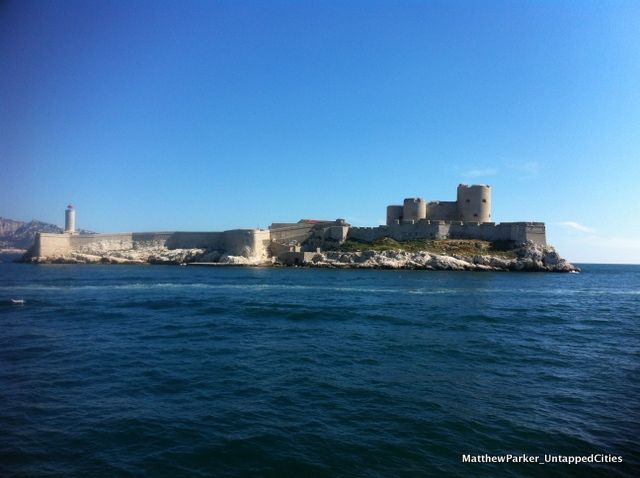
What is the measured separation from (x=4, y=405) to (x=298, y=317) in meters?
10.3

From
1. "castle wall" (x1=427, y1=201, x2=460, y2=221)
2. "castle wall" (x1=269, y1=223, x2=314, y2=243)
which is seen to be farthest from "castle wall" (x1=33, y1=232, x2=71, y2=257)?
"castle wall" (x1=427, y1=201, x2=460, y2=221)

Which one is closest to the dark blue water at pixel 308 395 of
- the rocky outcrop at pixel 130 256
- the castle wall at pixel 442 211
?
the rocky outcrop at pixel 130 256

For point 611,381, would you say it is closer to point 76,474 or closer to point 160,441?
point 160,441

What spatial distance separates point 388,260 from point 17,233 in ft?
398

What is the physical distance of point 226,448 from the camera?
5566 mm

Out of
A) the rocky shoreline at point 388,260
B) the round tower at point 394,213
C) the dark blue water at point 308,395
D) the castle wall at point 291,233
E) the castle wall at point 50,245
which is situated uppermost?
the round tower at point 394,213

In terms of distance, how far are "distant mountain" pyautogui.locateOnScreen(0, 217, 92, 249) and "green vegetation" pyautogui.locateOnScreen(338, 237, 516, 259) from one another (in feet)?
267

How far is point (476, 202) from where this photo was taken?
5731 centimetres

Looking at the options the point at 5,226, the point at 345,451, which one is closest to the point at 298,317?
the point at 345,451

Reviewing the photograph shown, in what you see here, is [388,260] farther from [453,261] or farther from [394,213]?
[394,213]

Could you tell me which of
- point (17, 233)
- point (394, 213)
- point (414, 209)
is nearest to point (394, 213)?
point (394, 213)

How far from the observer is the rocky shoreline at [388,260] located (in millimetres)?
47594

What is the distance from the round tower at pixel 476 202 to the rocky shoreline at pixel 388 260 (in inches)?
329

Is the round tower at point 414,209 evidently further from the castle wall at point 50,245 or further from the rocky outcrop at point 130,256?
the castle wall at point 50,245
